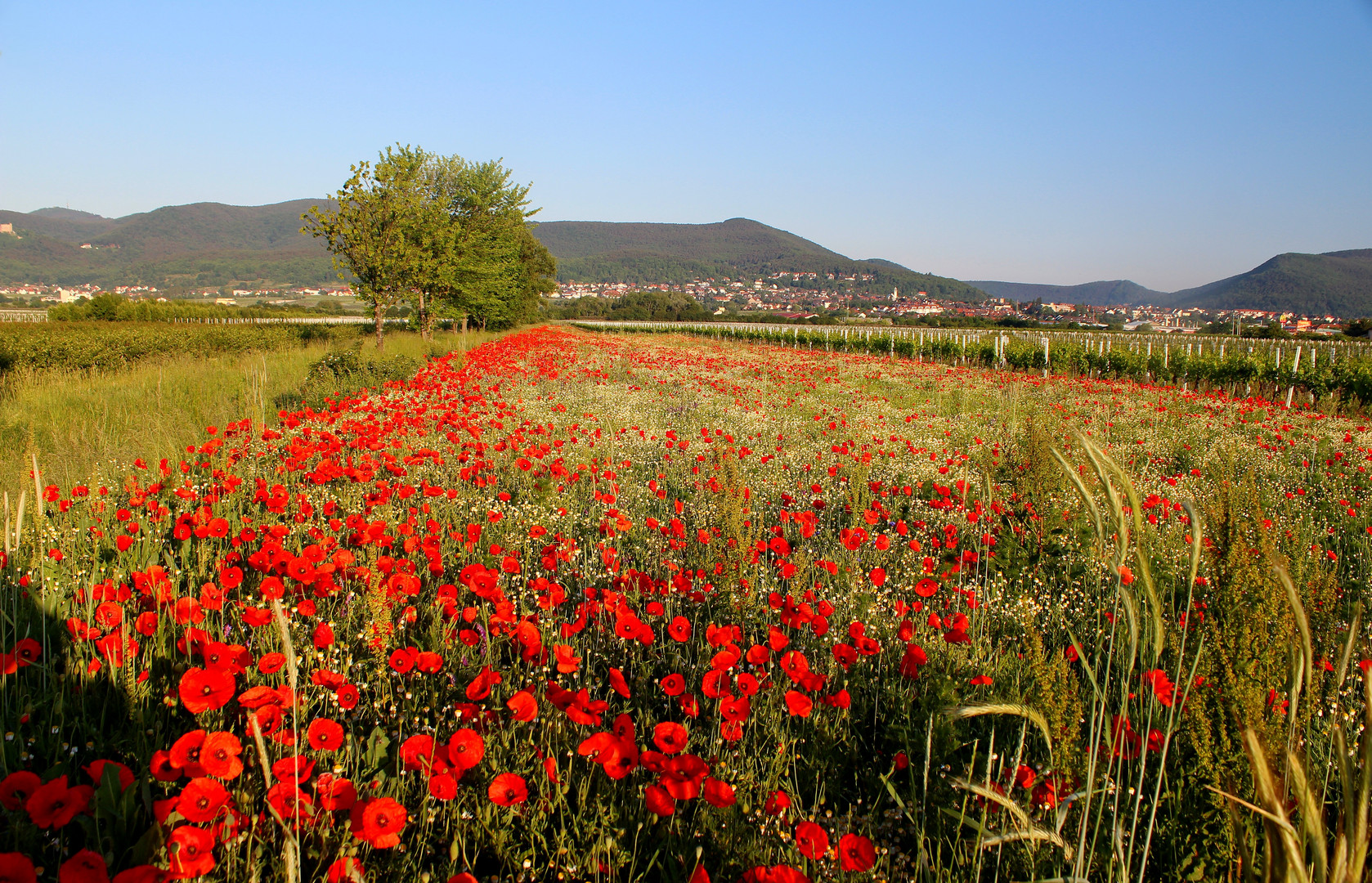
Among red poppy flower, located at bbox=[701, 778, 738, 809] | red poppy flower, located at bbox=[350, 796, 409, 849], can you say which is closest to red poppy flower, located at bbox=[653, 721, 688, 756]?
red poppy flower, located at bbox=[701, 778, 738, 809]

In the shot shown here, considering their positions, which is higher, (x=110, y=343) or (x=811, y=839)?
(x=110, y=343)

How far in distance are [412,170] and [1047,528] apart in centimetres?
2236

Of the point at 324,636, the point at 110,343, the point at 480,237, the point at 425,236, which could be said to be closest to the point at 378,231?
the point at 425,236

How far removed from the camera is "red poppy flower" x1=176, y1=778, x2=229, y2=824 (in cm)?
130

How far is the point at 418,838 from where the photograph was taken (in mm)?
1677

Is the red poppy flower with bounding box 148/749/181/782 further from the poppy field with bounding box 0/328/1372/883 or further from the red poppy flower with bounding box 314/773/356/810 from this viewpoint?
the red poppy flower with bounding box 314/773/356/810

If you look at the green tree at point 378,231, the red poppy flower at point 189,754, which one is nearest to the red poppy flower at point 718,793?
the red poppy flower at point 189,754

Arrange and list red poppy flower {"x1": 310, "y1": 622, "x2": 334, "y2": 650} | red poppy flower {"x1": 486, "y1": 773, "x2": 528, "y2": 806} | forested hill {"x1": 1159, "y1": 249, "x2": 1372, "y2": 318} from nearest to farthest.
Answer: red poppy flower {"x1": 486, "y1": 773, "x2": 528, "y2": 806}
red poppy flower {"x1": 310, "y1": 622, "x2": 334, "y2": 650}
forested hill {"x1": 1159, "y1": 249, "x2": 1372, "y2": 318}

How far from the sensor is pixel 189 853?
1242 millimetres

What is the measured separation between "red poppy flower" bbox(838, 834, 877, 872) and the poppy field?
14mm

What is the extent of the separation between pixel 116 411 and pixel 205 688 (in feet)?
28.8

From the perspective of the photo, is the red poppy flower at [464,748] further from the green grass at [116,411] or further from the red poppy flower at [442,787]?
the green grass at [116,411]

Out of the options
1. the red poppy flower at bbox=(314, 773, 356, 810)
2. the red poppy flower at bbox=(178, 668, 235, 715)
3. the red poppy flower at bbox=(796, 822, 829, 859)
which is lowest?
the red poppy flower at bbox=(796, 822, 829, 859)

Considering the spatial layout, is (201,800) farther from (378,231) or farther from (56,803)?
(378,231)
